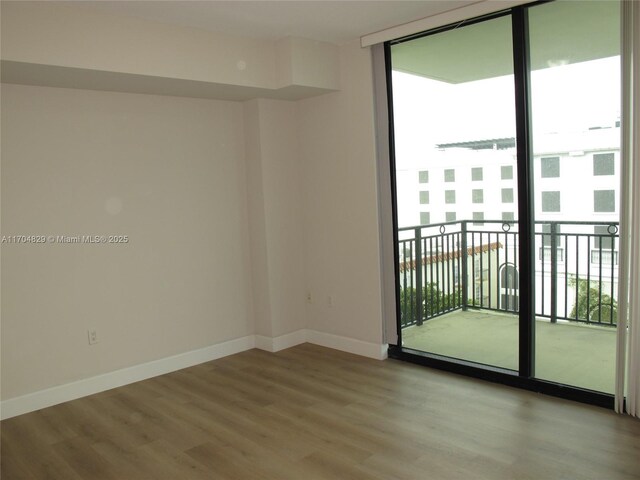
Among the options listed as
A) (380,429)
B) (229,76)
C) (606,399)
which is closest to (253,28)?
(229,76)

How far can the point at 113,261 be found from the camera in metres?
4.18

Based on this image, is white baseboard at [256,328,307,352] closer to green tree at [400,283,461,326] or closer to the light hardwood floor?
the light hardwood floor

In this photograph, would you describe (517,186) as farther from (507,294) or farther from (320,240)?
(320,240)

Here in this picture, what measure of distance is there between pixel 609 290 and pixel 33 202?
3.95 m

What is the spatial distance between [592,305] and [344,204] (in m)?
2.12

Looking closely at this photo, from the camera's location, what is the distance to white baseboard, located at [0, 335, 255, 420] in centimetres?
373

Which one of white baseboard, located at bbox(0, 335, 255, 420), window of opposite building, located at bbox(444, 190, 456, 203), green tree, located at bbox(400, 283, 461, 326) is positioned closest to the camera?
white baseboard, located at bbox(0, 335, 255, 420)

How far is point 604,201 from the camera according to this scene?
340 centimetres

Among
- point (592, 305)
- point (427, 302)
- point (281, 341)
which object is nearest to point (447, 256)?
point (427, 302)

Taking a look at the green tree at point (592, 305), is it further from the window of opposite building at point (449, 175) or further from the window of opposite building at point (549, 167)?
the window of opposite building at point (449, 175)

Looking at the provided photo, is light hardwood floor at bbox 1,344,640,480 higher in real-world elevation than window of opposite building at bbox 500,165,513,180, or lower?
lower

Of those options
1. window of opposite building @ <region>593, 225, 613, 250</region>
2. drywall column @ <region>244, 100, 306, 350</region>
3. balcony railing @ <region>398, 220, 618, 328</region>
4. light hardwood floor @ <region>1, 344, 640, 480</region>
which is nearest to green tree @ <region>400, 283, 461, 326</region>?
balcony railing @ <region>398, 220, 618, 328</region>

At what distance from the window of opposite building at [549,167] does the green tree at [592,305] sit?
75 cm

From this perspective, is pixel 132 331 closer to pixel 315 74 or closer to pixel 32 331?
pixel 32 331
